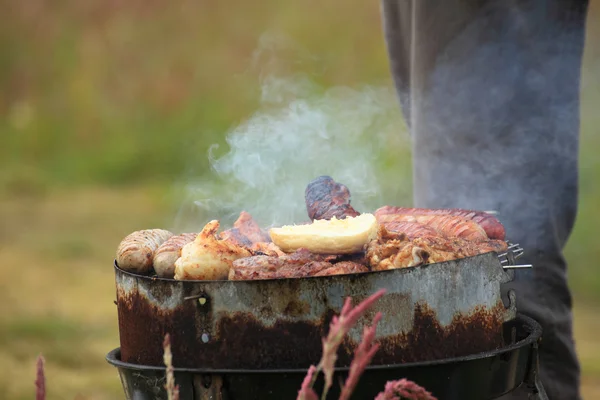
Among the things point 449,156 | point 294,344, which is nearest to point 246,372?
point 294,344

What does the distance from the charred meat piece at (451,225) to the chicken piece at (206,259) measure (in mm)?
736

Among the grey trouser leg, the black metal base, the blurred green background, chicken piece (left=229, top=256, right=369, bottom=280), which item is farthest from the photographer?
the blurred green background

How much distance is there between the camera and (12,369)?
18.4 ft

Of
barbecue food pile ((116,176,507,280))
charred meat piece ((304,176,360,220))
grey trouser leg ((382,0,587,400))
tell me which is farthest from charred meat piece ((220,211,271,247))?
grey trouser leg ((382,0,587,400))

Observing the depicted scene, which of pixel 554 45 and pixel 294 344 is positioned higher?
pixel 554 45

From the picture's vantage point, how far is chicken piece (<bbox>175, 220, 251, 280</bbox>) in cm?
231

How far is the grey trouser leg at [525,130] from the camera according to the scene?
12.0 feet

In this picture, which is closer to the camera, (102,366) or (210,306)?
(210,306)

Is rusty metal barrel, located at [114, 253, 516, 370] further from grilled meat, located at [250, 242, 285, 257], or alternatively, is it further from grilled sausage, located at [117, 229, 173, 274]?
grilled meat, located at [250, 242, 285, 257]

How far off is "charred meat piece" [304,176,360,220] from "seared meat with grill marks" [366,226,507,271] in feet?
1.50

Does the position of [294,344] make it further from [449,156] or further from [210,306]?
[449,156]

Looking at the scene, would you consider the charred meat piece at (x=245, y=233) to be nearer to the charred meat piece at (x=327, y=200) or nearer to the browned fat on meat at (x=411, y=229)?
the charred meat piece at (x=327, y=200)

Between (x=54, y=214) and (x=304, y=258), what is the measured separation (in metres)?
6.40

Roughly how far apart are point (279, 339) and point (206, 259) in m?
0.34
